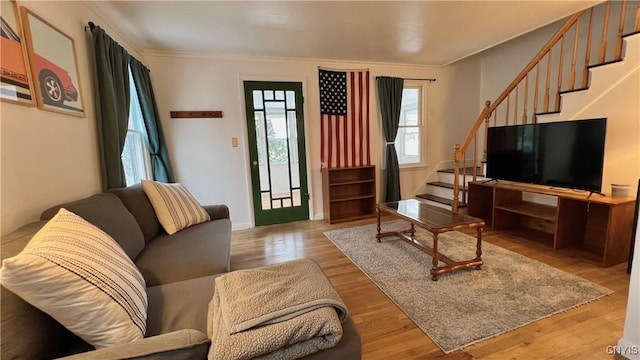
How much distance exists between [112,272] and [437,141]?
15.9 feet

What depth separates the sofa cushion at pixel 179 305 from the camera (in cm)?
114

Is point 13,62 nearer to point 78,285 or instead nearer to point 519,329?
point 78,285

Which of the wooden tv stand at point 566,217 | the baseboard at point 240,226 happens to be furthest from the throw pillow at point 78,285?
the wooden tv stand at point 566,217

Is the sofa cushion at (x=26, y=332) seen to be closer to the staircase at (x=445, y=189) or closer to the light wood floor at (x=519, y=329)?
the light wood floor at (x=519, y=329)

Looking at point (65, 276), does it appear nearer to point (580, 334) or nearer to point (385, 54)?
point (580, 334)

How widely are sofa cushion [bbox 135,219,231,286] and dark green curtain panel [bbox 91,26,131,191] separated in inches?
26.7


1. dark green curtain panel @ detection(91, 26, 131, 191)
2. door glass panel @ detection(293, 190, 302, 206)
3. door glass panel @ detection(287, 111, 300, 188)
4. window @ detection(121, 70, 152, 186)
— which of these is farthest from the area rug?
window @ detection(121, 70, 152, 186)

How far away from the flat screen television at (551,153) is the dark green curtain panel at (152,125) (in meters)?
4.03

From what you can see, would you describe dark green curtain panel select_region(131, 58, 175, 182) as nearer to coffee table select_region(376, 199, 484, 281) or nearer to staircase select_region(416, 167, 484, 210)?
coffee table select_region(376, 199, 484, 281)

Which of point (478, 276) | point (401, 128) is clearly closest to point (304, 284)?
point (478, 276)

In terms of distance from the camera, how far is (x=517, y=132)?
3133 millimetres

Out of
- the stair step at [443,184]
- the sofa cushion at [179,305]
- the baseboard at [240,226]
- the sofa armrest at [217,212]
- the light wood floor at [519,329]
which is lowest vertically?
the light wood floor at [519,329]

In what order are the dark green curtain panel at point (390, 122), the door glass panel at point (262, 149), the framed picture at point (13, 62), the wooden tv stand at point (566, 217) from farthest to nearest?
1. the dark green curtain panel at point (390, 122)
2. the door glass panel at point (262, 149)
3. the wooden tv stand at point (566, 217)
4. the framed picture at point (13, 62)

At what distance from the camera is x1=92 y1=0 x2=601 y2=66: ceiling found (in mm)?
2412
